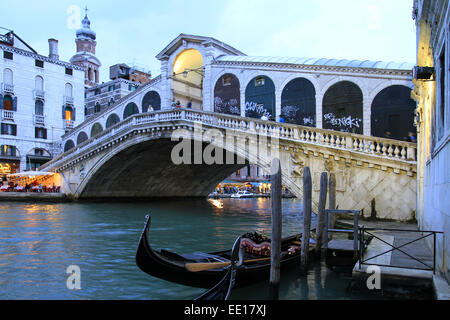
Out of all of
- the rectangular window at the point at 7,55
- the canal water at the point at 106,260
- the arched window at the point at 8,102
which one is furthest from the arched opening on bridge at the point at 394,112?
the rectangular window at the point at 7,55

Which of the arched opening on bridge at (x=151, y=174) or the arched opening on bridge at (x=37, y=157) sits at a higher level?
the arched opening on bridge at (x=37, y=157)

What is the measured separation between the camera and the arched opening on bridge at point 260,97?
14.2m

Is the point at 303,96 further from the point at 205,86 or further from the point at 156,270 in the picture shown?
the point at 156,270

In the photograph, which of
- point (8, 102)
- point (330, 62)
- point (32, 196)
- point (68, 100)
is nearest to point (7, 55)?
point (8, 102)

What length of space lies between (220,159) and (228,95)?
4.53m

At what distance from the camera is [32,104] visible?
2505 cm

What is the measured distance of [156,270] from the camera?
4543 mm

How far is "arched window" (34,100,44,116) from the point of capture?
995 inches

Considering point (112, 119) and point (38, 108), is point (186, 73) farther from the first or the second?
point (38, 108)

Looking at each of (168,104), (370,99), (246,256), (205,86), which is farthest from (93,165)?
(246,256)

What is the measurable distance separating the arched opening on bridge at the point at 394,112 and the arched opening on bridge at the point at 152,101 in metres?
9.93

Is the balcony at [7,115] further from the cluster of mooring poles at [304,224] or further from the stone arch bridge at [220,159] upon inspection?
the cluster of mooring poles at [304,224]

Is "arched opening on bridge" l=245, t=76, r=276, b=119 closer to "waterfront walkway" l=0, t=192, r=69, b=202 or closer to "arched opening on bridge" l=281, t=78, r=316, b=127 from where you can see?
"arched opening on bridge" l=281, t=78, r=316, b=127

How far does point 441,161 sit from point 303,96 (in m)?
9.08
